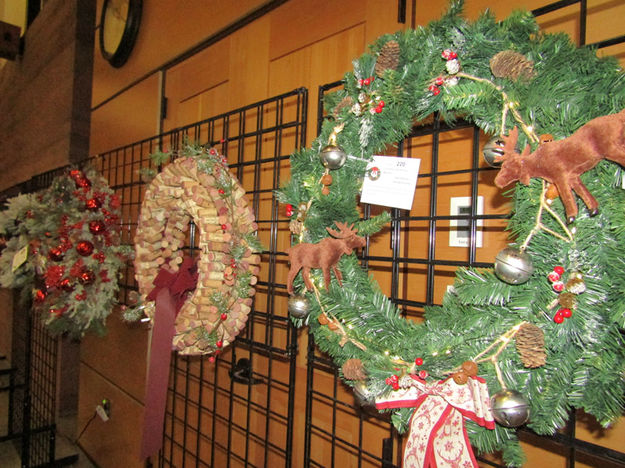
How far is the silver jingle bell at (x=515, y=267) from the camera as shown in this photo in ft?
1.86

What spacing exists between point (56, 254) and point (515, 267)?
1.64m

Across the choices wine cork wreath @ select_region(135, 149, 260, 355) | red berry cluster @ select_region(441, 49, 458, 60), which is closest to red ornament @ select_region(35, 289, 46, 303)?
wine cork wreath @ select_region(135, 149, 260, 355)

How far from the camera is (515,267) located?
568 millimetres

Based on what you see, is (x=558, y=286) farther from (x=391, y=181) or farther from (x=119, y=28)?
(x=119, y=28)

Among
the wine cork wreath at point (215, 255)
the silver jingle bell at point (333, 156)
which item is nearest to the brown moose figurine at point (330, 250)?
the silver jingle bell at point (333, 156)

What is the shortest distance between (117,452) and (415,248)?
198cm

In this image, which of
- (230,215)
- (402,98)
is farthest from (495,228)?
(230,215)

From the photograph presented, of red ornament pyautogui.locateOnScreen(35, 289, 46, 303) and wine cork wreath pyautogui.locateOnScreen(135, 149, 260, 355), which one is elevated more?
wine cork wreath pyautogui.locateOnScreen(135, 149, 260, 355)

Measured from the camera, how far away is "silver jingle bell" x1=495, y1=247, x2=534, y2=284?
0.57 metres

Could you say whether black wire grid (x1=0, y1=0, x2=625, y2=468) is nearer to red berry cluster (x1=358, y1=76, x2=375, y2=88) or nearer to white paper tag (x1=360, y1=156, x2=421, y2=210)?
white paper tag (x1=360, y1=156, x2=421, y2=210)

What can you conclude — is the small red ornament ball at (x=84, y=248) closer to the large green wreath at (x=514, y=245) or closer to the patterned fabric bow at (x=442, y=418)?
the large green wreath at (x=514, y=245)

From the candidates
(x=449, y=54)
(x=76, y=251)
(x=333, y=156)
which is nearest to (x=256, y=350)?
(x=333, y=156)

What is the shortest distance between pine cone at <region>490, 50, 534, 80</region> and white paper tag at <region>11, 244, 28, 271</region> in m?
2.02

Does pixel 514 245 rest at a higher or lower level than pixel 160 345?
higher
